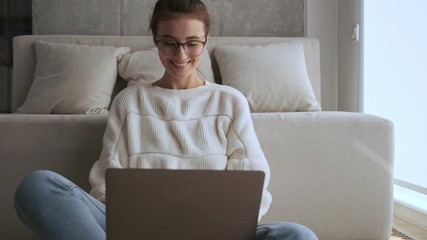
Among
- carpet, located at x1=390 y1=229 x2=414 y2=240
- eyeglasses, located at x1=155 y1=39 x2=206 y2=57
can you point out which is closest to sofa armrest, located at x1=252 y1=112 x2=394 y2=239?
carpet, located at x1=390 y1=229 x2=414 y2=240

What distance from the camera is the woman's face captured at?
1.64 meters

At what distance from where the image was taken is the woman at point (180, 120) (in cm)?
160

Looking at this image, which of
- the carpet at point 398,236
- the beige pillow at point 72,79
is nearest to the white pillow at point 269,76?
the beige pillow at point 72,79

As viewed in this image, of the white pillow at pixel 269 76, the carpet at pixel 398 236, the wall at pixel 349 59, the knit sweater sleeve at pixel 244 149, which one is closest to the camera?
the knit sweater sleeve at pixel 244 149

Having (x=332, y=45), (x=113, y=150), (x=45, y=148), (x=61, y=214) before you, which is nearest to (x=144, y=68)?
(x=45, y=148)

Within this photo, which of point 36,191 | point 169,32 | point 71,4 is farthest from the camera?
point 71,4

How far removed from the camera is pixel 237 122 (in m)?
1.65

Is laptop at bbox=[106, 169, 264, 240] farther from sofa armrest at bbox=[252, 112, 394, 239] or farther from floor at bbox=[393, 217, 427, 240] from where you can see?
floor at bbox=[393, 217, 427, 240]

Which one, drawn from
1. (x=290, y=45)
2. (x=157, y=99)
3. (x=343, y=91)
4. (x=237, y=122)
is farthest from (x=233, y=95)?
(x=343, y=91)

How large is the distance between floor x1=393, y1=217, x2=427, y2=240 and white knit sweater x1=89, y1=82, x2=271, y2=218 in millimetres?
1111

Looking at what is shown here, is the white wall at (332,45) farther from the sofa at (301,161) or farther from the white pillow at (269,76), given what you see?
the sofa at (301,161)

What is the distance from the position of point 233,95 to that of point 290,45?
110 cm

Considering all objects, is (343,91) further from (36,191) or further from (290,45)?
(36,191)

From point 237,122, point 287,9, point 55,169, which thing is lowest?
point 55,169
